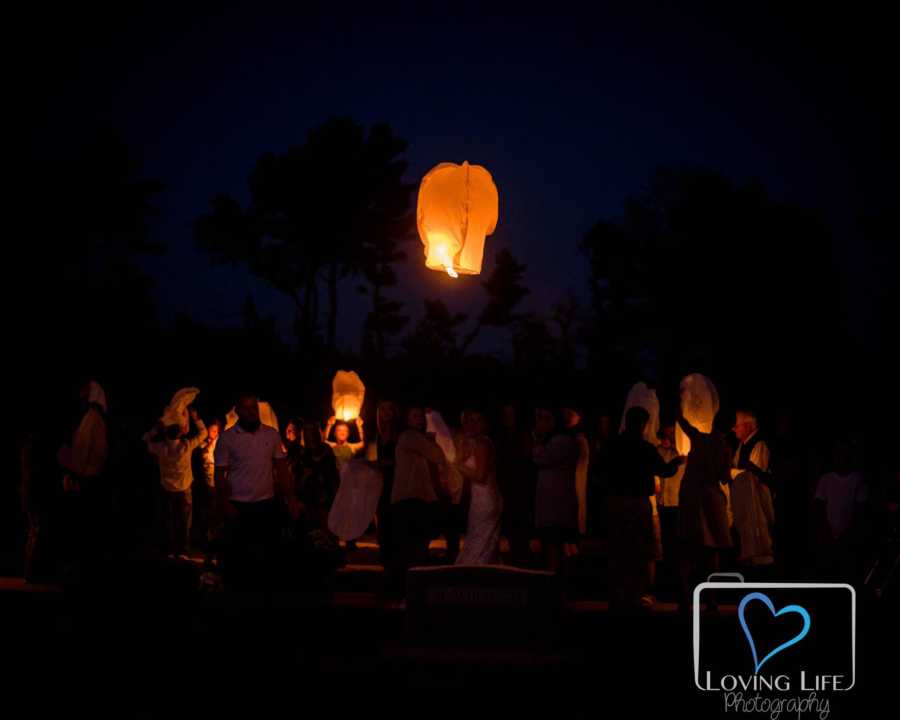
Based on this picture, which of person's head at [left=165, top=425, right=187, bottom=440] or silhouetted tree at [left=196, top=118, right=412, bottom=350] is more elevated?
silhouetted tree at [left=196, top=118, right=412, bottom=350]

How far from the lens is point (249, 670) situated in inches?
276

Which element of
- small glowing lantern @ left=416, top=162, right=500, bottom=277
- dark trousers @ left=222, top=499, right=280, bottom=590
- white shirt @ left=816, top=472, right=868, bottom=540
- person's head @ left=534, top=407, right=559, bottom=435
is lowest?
dark trousers @ left=222, top=499, right=280, bottom=590

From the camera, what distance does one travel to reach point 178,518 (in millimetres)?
12672

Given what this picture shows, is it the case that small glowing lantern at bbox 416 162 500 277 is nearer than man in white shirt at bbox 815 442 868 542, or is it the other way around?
small glowing lantern at bbox 416 162 500 277

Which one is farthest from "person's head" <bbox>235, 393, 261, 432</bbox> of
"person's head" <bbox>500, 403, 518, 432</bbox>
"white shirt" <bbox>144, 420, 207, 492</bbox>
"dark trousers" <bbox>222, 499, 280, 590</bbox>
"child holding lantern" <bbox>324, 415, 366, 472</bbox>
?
"child holding lantern" <bbox>324, 415, 366, 472</bbox>

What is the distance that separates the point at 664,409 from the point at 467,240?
17.6m

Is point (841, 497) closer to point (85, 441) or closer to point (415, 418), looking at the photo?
point (415, 418)

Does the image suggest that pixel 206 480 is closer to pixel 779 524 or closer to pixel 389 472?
pixel 389 472

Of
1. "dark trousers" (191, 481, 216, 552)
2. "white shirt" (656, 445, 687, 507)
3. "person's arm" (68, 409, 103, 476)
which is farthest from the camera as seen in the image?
"dark trousers" (191, 481, 216, 552)

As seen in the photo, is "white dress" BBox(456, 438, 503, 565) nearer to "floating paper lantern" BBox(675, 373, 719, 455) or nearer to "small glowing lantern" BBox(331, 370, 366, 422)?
"floating paper lantern" BBox(675, 373, 719, 455)

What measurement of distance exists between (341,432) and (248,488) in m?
5.24

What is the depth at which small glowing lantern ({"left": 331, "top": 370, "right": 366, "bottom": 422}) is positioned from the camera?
1509cm

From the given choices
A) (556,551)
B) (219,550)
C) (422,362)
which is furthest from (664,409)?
(219,550)

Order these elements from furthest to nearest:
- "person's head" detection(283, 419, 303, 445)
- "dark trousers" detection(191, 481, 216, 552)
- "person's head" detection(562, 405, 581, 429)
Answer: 1. "dark trousers" detection(191, 481, 216, 552)
2. "person's head" detection(283, 419, 303, 445)
3. "person's head" detection(562, 405, 581, 429)
